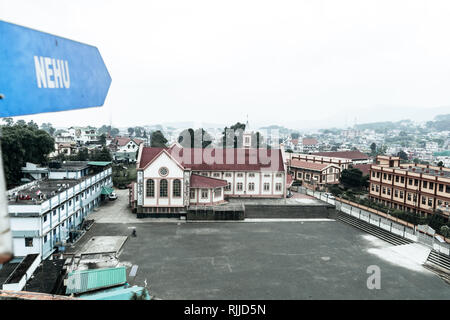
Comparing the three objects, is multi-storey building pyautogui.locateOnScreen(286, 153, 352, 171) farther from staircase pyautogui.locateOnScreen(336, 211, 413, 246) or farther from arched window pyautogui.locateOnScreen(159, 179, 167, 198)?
arched window pyautogui.locateOnScreen(159, 179, 167, 198)

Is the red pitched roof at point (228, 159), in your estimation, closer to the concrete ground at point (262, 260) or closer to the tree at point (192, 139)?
the concrete ground at point (262, 260)

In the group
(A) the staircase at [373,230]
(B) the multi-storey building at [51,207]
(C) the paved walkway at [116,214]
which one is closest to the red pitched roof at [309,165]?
(A) the staircase at [373,230]

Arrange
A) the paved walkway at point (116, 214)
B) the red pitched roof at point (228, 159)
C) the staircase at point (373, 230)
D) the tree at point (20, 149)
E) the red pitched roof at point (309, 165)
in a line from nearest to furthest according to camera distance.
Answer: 1. the staircase at point (373, 230)
2. the paved walkway at point (116, 214)
3. the tree at point (20, 149)
4. the red pitched roof at point (228, 159)
5. the red pitched roof at point (309, 165)

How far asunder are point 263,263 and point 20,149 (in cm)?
2726

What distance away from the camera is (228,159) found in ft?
109

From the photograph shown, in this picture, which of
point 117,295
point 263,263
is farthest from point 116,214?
point 117,295

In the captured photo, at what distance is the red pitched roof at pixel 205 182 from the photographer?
28984 mm

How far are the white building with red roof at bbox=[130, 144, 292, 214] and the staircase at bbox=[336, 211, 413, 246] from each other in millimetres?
6706

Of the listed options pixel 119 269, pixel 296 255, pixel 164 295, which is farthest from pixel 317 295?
pixel 119 269

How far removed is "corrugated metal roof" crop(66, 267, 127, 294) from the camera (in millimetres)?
13750

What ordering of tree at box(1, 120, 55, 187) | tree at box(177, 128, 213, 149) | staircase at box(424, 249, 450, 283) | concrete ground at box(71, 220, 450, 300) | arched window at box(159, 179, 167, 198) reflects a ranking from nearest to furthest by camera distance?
concrete ground at box(71, 220, 450, 300) < staircase at box(424, 249, 450, 283) < arched window at box(159, 179, 167, 198) < tree at box(1, 120, 55, 187) < tree at box(177, 128, 213, 149)

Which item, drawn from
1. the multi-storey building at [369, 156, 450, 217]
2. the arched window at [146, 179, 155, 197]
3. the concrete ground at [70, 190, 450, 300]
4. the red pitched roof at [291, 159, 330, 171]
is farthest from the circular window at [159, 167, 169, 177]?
the red pitched roof at [291, 159, 330, 171]
